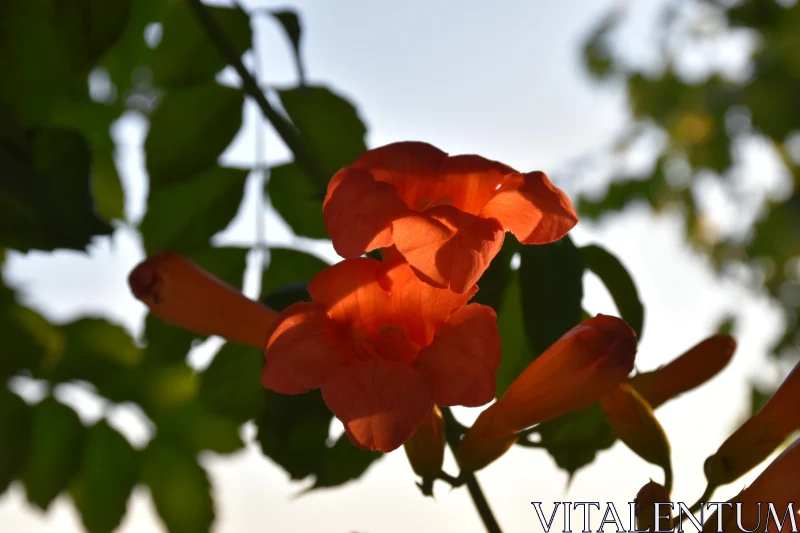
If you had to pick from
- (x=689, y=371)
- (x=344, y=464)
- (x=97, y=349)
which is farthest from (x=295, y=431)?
(x=97, y=349)

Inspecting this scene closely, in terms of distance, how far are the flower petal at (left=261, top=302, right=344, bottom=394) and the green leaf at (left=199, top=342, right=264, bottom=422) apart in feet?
1.54

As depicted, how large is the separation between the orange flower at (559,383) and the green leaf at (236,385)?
0.43 meters

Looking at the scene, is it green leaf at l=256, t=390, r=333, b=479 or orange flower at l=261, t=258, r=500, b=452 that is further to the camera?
green leaf at l=256, t=390, r=333, b=479

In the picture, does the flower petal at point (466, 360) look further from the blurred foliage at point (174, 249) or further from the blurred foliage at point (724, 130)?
the blurred foliage at point (724, 130)

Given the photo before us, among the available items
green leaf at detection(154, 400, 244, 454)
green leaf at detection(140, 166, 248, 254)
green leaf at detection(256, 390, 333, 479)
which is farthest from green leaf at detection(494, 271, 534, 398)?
green leaf at detection(154, 400, 244, 454)

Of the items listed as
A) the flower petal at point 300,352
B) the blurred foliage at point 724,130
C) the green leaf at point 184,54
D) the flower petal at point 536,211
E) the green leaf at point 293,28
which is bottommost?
the flower petal at point 300,352

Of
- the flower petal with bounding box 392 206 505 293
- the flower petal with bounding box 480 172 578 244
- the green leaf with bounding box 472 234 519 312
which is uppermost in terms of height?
the green leaf with bounding box 472 234 519 312

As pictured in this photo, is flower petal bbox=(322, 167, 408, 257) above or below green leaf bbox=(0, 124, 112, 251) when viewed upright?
below

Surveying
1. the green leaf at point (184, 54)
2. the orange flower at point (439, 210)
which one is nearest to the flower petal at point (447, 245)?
the orange flower at point (439, 210)

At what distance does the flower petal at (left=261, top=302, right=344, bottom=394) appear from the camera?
60cm

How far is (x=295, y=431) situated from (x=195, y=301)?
199mm

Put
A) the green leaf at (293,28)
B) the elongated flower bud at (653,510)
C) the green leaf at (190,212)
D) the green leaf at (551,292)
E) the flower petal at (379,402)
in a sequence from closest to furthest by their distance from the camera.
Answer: the flower petal at (379,402)
the elongated flower bud at (653,510)
the green leaf at (551,292)
the green leaf at (293,28)
the green leaf at (190,212)

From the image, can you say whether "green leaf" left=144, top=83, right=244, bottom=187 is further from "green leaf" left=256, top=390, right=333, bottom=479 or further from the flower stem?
the flower stem

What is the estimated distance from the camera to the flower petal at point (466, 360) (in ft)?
1.95
